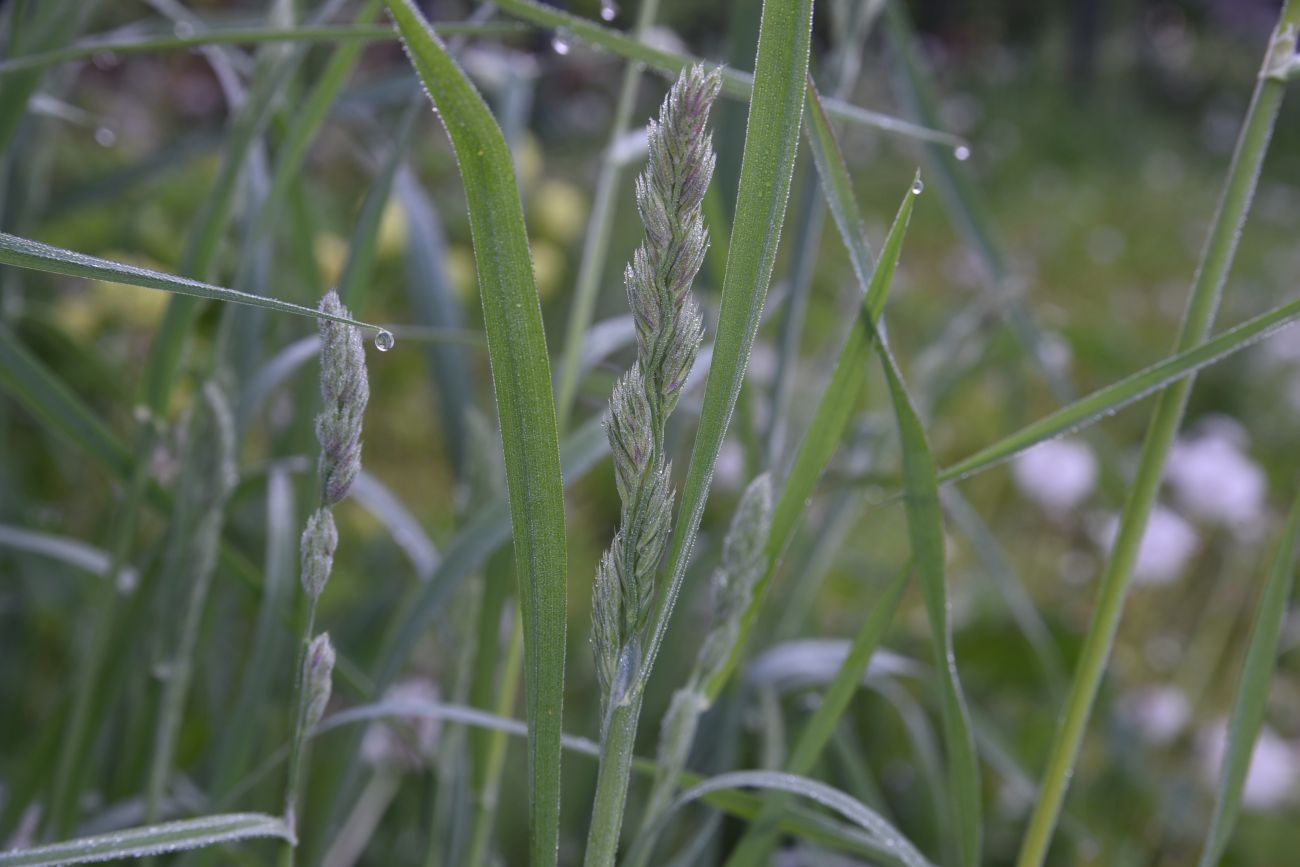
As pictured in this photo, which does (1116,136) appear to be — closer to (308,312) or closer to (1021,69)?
(1021,69)

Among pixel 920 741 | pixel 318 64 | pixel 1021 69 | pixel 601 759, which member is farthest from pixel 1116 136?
pixel 601 759

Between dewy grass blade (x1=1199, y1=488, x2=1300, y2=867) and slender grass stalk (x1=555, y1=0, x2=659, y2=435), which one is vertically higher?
slender grass stalk (x1=555, y1=0, x2=659, y2=435)

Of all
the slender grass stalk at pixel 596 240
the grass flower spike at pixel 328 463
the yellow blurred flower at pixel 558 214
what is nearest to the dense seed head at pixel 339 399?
the grass flower spike at pixel 328 463

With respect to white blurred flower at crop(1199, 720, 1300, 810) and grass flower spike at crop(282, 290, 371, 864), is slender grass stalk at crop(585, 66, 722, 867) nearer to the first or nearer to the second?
grass flower spike at crop(282, 290, 371, 864)

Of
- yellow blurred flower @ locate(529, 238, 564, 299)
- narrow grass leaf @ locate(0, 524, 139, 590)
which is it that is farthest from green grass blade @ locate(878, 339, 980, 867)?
yellow blurred flower @ locate(529, 238, 564, 299)

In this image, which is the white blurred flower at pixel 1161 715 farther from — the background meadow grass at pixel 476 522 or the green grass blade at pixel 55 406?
the green grass blade at pixel 55 406
